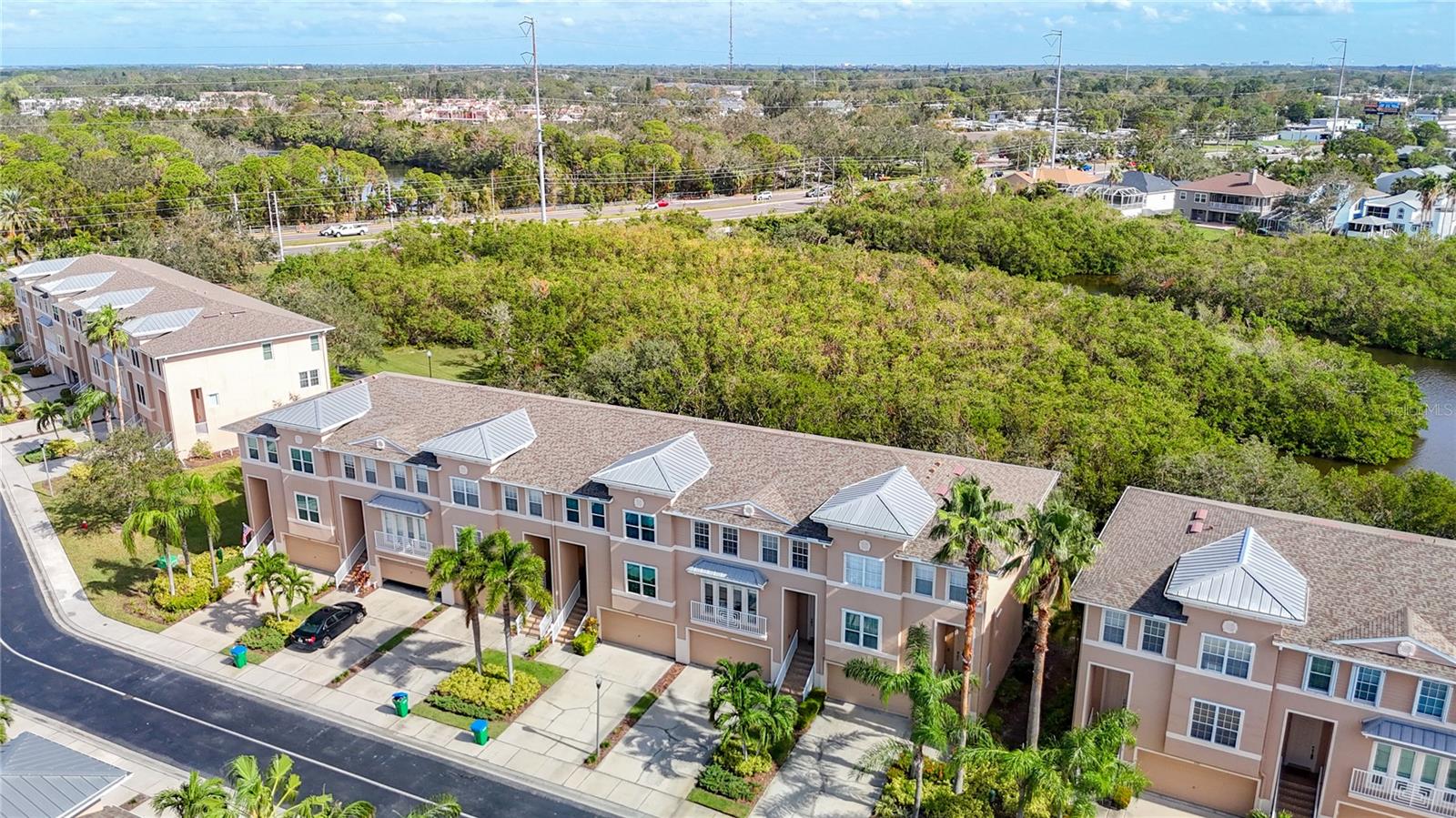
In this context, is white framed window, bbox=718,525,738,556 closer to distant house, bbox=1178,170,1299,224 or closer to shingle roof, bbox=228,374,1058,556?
shingle roof, bbox=228,374,1058,556

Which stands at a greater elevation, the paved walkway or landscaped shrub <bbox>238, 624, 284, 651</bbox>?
landscaped shrub <bbox>238, 624, 284, 651</bbox>

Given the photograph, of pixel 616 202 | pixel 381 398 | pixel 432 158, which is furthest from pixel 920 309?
pixel 432 158

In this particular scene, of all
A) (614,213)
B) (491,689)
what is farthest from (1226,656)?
(614,213)

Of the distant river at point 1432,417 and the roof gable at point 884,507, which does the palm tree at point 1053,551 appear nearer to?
the roof gable at point 884,507

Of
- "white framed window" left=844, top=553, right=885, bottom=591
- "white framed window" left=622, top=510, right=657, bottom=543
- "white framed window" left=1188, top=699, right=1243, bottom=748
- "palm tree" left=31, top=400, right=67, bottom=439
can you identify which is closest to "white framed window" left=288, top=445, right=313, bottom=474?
"white framed window" left=622, top=510, right=657, bottom=543

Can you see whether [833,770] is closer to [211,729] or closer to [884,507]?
[884,507]

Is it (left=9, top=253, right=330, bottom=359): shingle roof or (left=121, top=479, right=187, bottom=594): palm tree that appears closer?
(left=121, top=479, right=187, bottom=594): palm tree

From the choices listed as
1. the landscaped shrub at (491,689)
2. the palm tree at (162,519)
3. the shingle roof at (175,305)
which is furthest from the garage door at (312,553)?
the shingle roof at (175,305)
